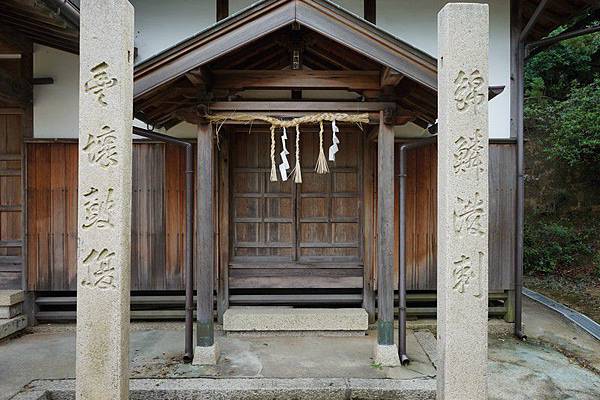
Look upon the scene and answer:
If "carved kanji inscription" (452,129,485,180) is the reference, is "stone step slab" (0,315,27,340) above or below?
below

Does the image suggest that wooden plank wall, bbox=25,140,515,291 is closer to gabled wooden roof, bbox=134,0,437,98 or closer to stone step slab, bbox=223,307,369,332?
stone step slab, bbox=223,307,369,332

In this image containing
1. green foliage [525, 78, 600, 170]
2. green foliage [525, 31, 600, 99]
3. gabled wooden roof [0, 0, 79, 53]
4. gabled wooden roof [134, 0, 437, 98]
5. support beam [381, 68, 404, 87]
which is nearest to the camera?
gabled wooden roof [134, 0, 437, 98]

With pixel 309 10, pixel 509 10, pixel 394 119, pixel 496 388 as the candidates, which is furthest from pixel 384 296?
pixel 509 10

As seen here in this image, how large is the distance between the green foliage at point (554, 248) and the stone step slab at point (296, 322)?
746cm

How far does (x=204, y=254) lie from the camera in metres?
5.25

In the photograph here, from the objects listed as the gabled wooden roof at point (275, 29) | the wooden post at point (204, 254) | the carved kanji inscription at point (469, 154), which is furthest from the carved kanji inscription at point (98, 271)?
the carved kanji inscription at point (469, 154)

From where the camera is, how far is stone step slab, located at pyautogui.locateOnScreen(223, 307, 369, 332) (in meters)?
6.40

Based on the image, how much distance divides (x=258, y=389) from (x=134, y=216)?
12.2ft

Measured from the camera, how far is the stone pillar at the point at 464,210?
143 inches

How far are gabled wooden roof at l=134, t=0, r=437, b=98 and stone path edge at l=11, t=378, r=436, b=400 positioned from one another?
11.4ft

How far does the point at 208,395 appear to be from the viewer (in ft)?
15.1

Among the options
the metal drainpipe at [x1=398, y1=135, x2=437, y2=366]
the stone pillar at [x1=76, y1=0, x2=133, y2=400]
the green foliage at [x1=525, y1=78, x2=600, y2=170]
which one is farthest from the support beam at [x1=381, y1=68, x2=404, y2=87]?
the green foliage at [x1=525, y1=78, x2=600, y2=170]

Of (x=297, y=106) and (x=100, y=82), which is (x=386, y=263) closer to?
(x=297, y=106)

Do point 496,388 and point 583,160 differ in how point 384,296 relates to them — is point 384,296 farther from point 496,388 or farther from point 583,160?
point 583,160
